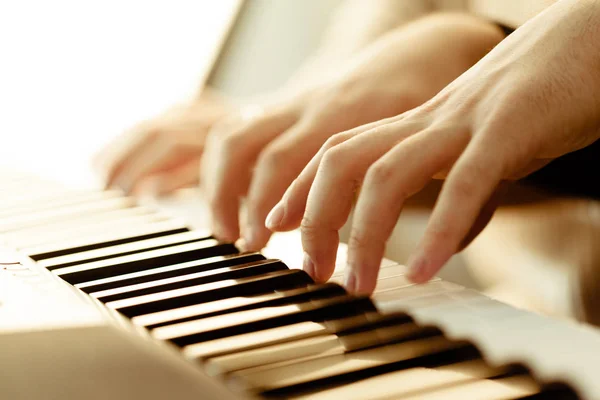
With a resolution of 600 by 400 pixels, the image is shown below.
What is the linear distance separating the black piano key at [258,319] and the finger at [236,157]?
28 cm

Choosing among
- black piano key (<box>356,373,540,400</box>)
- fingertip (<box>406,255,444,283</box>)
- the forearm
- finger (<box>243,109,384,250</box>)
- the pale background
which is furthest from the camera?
the pale background

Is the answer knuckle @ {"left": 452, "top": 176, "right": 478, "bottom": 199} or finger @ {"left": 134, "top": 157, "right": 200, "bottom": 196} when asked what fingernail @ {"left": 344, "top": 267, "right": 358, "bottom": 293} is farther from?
finger @ {"left": 134, "top": 157, "right": 200, "bottom": 196}

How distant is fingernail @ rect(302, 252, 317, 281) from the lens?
1.81 feet

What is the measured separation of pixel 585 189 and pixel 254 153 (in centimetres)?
43

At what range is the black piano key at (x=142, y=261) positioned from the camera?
58cm

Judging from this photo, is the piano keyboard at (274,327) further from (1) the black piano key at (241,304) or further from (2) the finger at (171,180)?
(2) the finger at (171,180)

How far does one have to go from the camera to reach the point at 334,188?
1.77ft

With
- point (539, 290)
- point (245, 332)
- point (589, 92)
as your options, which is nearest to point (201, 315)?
point (245, 332)

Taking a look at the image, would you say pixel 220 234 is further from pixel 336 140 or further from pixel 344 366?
pixel 344 366

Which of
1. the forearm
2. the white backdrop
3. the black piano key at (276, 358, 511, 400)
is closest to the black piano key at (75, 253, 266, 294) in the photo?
the black piano key at (276, 358, 511, 400)

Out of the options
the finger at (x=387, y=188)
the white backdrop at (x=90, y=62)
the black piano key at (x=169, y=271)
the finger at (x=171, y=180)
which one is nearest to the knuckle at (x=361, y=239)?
the finger at (x=387, y=188)

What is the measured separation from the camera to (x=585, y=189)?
0.98 metres

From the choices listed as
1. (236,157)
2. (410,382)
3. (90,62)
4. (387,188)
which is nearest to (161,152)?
(236,157)

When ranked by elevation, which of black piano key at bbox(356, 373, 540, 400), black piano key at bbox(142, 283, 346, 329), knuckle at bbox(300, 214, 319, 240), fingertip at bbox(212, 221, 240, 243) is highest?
fingertip at bbox(212, 221, 240, 243)
